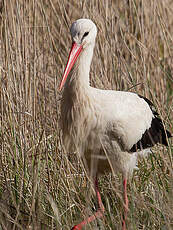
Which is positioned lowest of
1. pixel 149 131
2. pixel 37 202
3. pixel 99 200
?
pixel 99 200

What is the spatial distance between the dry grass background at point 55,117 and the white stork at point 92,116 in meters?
0.16

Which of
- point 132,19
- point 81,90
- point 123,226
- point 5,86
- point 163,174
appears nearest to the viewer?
point 123,226

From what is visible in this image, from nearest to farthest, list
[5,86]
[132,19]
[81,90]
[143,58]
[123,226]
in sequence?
1. [123,226]
2. [81,90]
3. [5,86]
4. [143,58]
5. [132,19]

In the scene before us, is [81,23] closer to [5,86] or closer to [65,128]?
[65,128]

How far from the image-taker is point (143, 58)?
12.9ft

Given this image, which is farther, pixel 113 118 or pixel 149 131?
pixel 149 131

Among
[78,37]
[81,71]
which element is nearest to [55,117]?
[81,71]

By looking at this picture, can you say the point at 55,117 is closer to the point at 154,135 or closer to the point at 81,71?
the point at 154,135

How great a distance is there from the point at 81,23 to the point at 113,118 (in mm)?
632

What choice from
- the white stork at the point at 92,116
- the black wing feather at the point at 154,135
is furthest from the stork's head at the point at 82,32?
the black wing feather at the point at 154,135

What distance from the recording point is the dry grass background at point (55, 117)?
2.88 metres

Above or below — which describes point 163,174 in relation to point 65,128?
below

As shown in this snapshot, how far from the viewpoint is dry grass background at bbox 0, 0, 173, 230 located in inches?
113

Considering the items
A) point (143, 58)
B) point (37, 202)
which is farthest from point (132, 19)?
point (37, 202)
